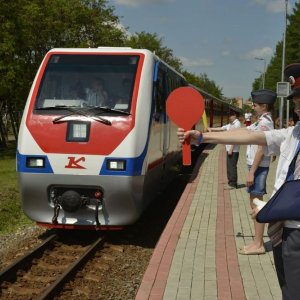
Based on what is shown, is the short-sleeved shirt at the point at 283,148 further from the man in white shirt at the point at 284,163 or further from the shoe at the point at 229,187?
the shoe at the point at 229,187

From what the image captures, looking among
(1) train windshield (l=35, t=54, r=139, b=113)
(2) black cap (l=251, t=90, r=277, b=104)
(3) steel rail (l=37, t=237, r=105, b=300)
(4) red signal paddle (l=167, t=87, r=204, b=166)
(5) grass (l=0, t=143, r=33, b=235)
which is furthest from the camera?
(5) grass (l=0, t=143, r=33, b=235)

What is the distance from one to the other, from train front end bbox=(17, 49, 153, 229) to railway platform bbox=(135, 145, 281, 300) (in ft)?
2.91

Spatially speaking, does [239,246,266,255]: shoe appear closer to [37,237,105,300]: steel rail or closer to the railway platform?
the railway platform

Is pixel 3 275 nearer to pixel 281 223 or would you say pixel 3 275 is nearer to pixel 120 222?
pixel 120 222

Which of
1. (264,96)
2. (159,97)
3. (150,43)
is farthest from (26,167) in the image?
(150,43)

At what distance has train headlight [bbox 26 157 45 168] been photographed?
720 centimetres

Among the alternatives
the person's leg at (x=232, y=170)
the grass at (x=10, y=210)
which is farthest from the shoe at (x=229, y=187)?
the grass at (x=10, y=210)

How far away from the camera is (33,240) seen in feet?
26.4

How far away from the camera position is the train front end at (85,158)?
7086 millimetres

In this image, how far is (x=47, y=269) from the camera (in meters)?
6.57

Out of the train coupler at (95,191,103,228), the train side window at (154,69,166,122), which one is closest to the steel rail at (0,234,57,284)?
the train coupler at (95,191,103,228)

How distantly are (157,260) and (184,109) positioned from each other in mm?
2921

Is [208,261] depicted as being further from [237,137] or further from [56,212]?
[237,137]

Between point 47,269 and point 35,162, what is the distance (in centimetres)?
149
